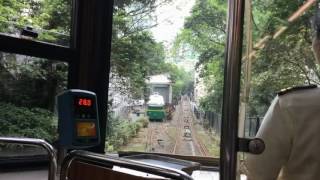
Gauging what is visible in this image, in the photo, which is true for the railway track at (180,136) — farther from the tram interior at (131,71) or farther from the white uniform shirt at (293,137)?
the white uniform shirt at (293,137)

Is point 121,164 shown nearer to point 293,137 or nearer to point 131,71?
point 293,137

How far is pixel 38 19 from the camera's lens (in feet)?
8.15

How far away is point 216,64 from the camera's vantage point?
2.63 meters

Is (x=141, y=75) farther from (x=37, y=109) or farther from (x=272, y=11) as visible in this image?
(x=272, y=11)

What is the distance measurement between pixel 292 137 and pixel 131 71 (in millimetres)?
1829

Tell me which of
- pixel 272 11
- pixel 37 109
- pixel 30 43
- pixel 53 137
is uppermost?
pixel 272 11

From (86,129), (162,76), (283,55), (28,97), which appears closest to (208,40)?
(162,76)

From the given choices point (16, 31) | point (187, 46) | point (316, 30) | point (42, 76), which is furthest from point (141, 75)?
point (316, 30)

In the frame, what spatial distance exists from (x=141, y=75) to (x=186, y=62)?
1.08ft

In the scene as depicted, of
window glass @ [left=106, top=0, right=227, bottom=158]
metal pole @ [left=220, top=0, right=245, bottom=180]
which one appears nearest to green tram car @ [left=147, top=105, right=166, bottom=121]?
window glass @ [left=106, top=0, right=227, bottom=158]

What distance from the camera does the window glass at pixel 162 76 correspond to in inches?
106

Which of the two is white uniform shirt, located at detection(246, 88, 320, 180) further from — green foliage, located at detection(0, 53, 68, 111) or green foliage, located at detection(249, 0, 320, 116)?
green foliage, located at detection(0, 53, 68, 111)

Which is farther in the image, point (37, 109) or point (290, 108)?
point (37, 109)

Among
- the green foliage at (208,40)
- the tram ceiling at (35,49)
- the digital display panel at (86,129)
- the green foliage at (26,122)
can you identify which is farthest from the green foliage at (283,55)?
the green foliage at (26,122)
